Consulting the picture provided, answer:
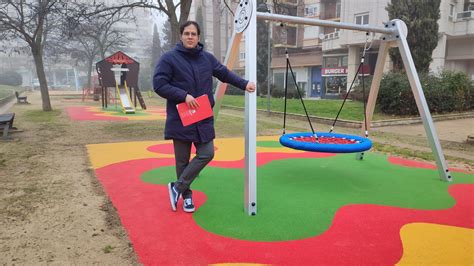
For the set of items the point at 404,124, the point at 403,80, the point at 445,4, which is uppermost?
the point at 445,4

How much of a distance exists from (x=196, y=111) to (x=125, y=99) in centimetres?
1455

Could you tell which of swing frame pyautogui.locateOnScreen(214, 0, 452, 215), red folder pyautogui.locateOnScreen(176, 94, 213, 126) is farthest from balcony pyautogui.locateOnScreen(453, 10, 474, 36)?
red folder pyautogui.locateOnScreen(176, 94, 213, 126)

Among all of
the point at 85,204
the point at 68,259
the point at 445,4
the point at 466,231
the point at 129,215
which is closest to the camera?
the point at 68,259

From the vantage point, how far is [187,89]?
332 cm

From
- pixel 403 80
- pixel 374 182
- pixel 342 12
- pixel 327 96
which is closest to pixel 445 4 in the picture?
pixel 342 12

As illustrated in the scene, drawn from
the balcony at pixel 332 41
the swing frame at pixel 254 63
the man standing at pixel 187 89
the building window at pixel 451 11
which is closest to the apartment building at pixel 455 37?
the building window at pixel 451 11

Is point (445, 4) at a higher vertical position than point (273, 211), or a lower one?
higher

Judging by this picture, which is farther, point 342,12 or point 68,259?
point 342,12

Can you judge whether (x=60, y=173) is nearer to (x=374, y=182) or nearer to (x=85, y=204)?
(x=85, y=204)

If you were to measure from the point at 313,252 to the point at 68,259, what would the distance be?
1790 mm

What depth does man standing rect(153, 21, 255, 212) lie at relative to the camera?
127 inches

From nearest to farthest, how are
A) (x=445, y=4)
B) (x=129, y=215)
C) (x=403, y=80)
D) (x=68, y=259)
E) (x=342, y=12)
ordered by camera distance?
1. (x=68, y=259)
2. (x=129, y=215)
3. (x=403, y=80)
4. (x=445, y=4)
5. (x=342, y=12)

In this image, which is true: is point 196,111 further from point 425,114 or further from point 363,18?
point 363,18

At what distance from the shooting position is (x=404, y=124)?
11.9 m
